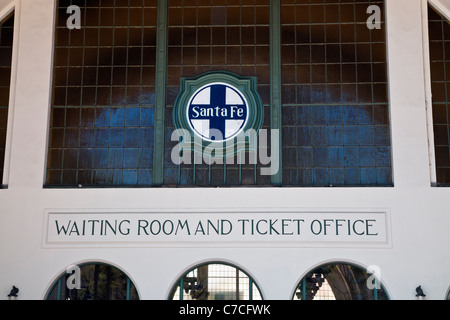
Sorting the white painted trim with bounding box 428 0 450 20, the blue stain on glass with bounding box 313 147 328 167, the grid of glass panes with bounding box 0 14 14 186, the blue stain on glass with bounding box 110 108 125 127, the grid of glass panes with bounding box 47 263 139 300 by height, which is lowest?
the grid of glass panes with bounding box 47 263 139 300

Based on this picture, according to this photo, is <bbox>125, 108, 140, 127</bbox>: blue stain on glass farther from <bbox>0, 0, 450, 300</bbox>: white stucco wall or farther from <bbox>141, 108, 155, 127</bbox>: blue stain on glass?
<bbox>0, 0, 450, 300</bbox>: white stucco wall

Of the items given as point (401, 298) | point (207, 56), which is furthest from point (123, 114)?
point (401, 298)

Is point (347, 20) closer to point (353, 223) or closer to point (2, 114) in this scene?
point (353, 223)

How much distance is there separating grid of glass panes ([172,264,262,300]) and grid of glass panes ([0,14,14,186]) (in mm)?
4735

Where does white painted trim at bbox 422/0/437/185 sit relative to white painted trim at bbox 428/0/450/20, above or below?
below

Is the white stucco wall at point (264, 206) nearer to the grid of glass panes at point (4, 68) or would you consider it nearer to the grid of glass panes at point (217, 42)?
the grid of glass panes at point (4, 68)

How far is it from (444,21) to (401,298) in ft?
19.9

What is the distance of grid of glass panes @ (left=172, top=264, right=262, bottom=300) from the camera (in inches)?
613

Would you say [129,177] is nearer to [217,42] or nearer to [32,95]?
[32,95]

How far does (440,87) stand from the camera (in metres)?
16.6

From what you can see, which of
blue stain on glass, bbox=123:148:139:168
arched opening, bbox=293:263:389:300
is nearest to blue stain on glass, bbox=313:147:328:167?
arched opening, bbox=293:263:389:300

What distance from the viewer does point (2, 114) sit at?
1692cm

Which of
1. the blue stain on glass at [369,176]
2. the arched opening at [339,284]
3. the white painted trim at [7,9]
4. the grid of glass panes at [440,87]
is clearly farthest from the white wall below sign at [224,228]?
the white painted trim at [7,9]

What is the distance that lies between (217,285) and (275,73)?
4.61 m
